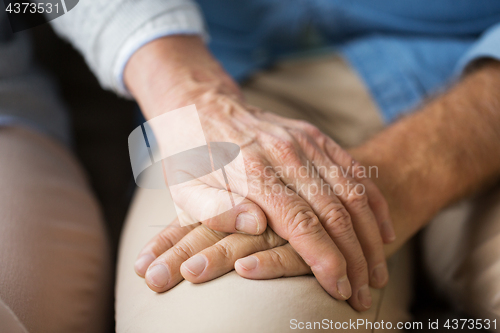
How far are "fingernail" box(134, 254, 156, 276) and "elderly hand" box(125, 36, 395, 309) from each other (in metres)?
0.03

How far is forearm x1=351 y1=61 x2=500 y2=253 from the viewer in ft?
1.91

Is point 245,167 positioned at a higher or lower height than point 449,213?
higher

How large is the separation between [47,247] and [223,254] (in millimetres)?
247

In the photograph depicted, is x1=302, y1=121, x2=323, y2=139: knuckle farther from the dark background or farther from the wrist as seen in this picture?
the dark background

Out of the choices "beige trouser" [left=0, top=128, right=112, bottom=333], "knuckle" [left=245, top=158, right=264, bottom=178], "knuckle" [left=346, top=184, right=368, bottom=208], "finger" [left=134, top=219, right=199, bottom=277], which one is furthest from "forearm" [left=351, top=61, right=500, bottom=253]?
"beige trouser" [left=0, top=128, right=112, bottom=333]

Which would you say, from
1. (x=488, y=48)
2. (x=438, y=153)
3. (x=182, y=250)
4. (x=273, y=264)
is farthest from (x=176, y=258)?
(x=488, y=48)

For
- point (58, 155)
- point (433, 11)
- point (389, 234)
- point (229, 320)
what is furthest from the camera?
point (433, 11)

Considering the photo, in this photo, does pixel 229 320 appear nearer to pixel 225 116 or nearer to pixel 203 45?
pixel 225 116

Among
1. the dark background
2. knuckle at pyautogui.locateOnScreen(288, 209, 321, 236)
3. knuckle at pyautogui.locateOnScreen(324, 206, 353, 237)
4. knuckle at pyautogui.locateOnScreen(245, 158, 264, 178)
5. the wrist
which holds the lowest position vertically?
the dark background

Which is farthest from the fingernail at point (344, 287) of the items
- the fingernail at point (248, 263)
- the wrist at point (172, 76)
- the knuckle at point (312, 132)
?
the wrist at point (172, 76)

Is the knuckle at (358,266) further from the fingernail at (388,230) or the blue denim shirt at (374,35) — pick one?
the blue denim shirt at (374,35)

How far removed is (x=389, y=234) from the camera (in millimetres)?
513

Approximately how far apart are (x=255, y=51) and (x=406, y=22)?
350 mm

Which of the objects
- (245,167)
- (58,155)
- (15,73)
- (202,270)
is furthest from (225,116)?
(15,73)
